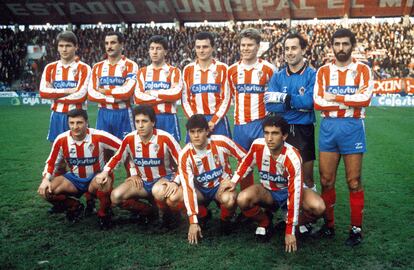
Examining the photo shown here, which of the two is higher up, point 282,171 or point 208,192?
point 282,171

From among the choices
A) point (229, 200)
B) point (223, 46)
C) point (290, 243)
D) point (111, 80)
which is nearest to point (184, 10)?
point (223, 46)

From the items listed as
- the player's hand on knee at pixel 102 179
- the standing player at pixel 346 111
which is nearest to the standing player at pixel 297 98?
the standing player at pixel 346 111

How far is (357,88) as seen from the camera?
3439mm

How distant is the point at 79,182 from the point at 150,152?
0.81 metres

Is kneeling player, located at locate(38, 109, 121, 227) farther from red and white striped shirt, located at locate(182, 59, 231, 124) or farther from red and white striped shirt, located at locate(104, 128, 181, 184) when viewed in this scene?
red and white striped shirt, located at locate(182, 59, 231, 124)

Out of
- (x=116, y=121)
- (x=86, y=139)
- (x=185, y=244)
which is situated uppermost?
(x=116, y=121)

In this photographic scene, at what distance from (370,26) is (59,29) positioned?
20152 millimetres

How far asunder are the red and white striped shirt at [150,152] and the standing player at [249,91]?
806 millimetres

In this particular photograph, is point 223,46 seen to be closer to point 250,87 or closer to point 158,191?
point 250,87

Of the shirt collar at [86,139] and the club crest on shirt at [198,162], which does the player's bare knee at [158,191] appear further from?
the shirt collar at [86,139]

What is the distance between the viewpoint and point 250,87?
14.1 feet

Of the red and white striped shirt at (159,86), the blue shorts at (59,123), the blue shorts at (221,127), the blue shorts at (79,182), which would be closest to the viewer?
the blue shorts at (79,182)

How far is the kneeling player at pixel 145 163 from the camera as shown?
3852 mm

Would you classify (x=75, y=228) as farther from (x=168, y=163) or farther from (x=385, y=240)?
(x=385, y=240)
